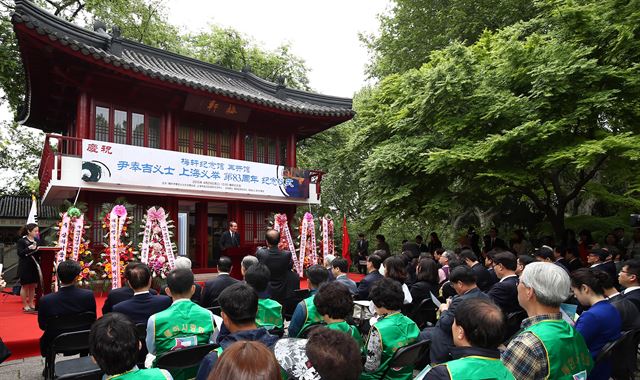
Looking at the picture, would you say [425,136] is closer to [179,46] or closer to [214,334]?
[214,334]

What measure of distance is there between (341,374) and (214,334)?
5.86 feet

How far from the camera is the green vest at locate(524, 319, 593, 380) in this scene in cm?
221

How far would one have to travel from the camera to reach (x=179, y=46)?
68.7 ft

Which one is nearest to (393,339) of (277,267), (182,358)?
(182,358)

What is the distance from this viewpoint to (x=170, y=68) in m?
14.0

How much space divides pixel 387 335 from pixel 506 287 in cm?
193

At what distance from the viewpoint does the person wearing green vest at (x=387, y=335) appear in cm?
295

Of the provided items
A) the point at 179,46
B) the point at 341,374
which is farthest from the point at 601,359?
the point at 179,46

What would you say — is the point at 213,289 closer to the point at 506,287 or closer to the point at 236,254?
the point at 506,287

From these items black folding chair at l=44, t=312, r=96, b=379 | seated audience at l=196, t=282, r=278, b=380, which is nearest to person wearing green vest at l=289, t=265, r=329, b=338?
seated audience at l=196, t=282, r=278, b=380

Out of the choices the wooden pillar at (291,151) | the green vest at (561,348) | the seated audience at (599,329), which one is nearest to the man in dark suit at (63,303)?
the green vest at (561,348)

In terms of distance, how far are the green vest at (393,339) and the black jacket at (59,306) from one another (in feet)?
9.60

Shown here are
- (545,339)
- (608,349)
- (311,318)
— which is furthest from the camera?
(311,318)

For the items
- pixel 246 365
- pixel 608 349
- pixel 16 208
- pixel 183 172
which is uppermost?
pixel 183 172
